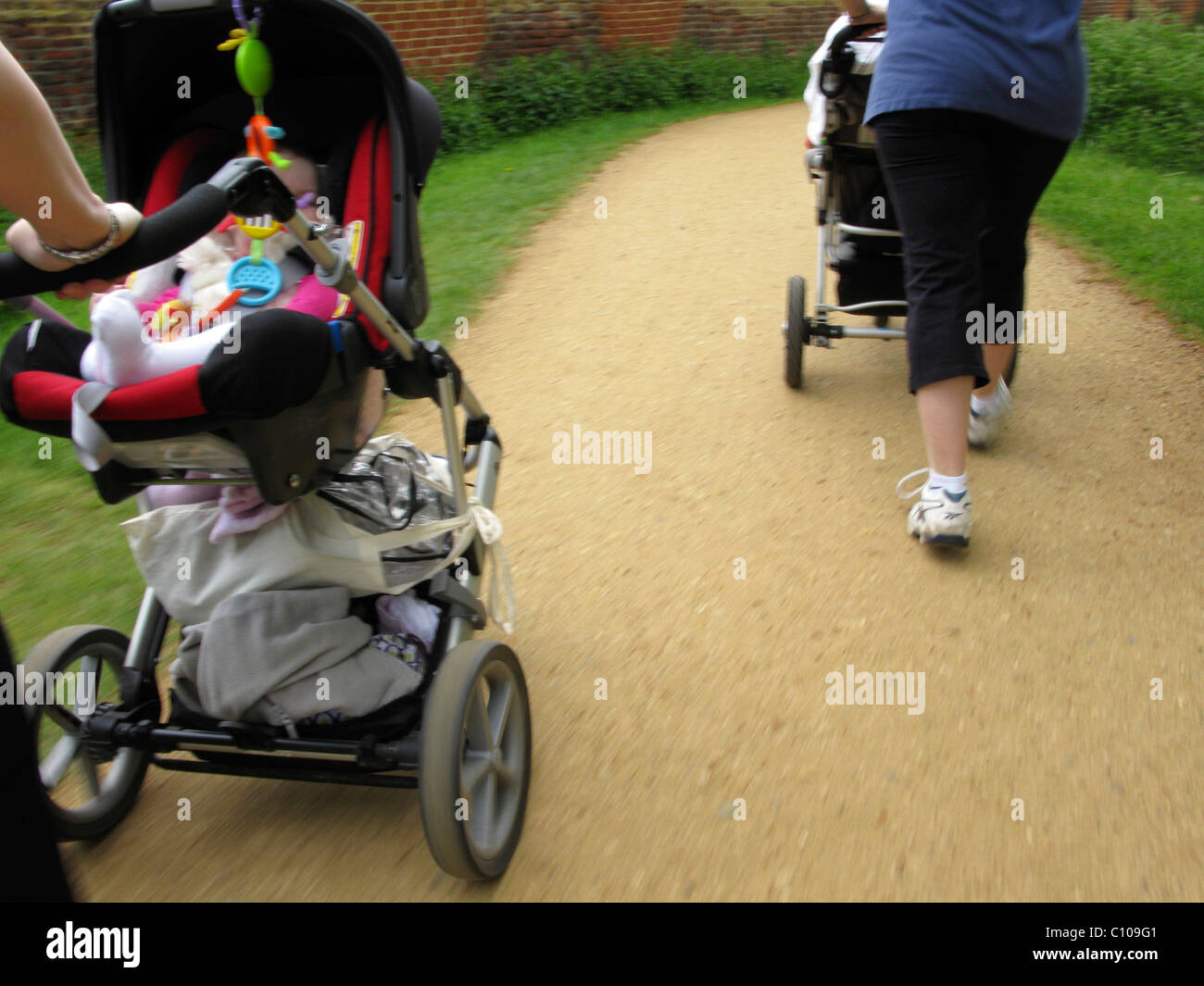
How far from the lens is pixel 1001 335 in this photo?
143 inches

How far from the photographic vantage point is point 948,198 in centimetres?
316

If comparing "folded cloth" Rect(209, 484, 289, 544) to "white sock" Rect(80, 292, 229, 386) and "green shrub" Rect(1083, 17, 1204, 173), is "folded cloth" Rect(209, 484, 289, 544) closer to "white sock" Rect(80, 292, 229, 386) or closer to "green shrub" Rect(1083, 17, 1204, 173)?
"white sock" Rect(80, 292, 229, 386)

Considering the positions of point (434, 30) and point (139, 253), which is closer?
point (139, 253)

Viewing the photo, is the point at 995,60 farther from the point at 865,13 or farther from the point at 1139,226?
the point at 1139,226

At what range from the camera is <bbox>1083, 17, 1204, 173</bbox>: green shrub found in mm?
9709

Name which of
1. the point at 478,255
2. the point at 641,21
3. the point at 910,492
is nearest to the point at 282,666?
the point at 910,492

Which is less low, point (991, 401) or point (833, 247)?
point (833, 247)

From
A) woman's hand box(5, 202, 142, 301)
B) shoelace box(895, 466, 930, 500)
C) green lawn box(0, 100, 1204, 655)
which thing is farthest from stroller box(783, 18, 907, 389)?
woman's hand box(5, 202, 142, 301)

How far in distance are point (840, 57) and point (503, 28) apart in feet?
27.8

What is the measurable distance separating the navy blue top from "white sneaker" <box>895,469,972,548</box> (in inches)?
45.5

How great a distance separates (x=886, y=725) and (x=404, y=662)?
1.29 m
